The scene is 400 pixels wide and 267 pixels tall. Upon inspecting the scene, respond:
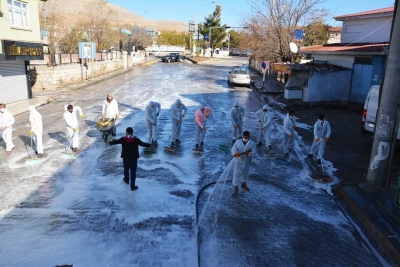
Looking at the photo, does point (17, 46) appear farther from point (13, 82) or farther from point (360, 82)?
point (360, 82)

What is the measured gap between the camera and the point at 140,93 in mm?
21781

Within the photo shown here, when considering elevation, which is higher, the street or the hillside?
the hillside

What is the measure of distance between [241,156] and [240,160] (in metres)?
0.10

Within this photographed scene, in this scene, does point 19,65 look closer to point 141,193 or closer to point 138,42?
point 141,193

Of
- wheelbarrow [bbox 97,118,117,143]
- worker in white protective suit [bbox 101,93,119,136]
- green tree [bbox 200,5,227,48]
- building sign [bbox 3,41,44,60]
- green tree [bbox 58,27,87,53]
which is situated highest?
green tree [bbox 200,5,227,48]

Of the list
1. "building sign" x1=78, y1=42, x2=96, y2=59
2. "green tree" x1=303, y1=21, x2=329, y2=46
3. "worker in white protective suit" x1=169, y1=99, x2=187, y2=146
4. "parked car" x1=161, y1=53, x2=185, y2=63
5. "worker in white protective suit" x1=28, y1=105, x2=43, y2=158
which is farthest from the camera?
"parked car" x1=161, y1=53, x2=185, y2=63

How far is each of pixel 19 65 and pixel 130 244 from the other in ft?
56.7

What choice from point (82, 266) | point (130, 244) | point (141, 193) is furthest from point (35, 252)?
point (141, 193)

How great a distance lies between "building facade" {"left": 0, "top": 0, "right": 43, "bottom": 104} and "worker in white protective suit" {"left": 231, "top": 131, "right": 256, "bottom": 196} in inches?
566

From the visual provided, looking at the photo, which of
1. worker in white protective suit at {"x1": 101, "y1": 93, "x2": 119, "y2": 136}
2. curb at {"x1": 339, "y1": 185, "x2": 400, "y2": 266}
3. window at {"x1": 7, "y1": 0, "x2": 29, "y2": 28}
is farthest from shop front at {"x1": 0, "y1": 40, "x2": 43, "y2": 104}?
curb at {"x1": 339, "y1": 185, "x2": 400, "y2": 266}

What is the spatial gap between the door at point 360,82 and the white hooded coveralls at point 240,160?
12.7 m

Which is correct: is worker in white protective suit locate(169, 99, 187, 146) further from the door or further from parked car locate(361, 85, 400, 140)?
the door

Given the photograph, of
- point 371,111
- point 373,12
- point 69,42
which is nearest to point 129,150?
point 371,111

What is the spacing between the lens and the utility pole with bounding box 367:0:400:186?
289 inches
